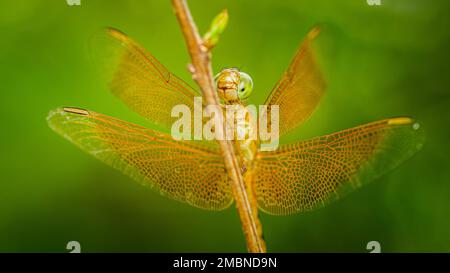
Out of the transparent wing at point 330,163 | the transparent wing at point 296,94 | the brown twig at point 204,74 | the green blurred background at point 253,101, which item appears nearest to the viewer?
the brown twig at point 204,74

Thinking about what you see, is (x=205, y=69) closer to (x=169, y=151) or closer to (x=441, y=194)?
(x=169, y=151)

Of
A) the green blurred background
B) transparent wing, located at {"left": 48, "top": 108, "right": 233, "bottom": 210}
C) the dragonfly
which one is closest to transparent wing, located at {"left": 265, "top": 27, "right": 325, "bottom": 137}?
the dragonfly

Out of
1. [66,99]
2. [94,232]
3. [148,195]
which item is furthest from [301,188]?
[66,99]

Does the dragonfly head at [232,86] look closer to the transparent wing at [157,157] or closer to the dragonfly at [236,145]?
the dragonfly at [236,145]

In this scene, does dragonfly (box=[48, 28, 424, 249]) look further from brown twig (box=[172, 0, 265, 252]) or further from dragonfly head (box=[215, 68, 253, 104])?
brown twig (box=[172, 0, 265, 252])

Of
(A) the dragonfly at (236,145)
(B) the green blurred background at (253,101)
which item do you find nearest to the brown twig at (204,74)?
(A) the dragonfly at (236,145)

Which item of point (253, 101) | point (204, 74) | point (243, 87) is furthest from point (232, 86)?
point (253, 101)

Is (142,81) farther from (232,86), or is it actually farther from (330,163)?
(330,163)
